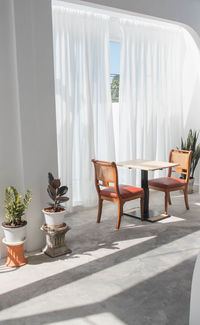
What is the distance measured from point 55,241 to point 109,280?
73cm

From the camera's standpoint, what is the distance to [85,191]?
4.67m

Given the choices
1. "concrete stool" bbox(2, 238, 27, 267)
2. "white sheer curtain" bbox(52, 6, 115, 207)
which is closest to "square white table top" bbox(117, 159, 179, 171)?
"white sheer curtain" bbox(52, 6, 115, 207)

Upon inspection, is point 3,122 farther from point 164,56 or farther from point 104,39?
point 164,56

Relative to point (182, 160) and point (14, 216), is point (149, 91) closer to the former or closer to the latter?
point (182, 160)

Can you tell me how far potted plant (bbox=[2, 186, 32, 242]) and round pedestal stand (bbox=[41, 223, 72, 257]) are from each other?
252mm

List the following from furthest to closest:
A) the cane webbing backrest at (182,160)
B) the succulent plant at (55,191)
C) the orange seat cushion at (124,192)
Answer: the cane webbing backrest at (182,160) → the orange seat cushion at (124,192) → the succulent plant at (55,191)

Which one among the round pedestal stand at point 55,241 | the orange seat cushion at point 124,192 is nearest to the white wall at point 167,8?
the orange seat cushion at point 124,192

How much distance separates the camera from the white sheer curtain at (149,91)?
5.03 m

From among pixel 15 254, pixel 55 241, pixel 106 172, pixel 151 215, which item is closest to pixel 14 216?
pixel 15 254

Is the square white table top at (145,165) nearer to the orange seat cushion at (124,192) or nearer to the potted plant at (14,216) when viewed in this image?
the orange seat cushion at (124,192)

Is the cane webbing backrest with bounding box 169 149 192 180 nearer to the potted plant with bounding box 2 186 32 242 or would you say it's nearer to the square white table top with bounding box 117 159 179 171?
the square white table top with bounding box 117 159 179 171

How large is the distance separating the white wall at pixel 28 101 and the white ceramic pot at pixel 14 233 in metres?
0.27

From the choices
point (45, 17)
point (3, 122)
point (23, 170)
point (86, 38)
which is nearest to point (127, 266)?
point (23, 170)

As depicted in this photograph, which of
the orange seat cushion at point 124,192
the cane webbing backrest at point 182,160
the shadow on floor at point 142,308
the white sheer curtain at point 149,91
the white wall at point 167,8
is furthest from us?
the white sheer curtain at point 149,91
